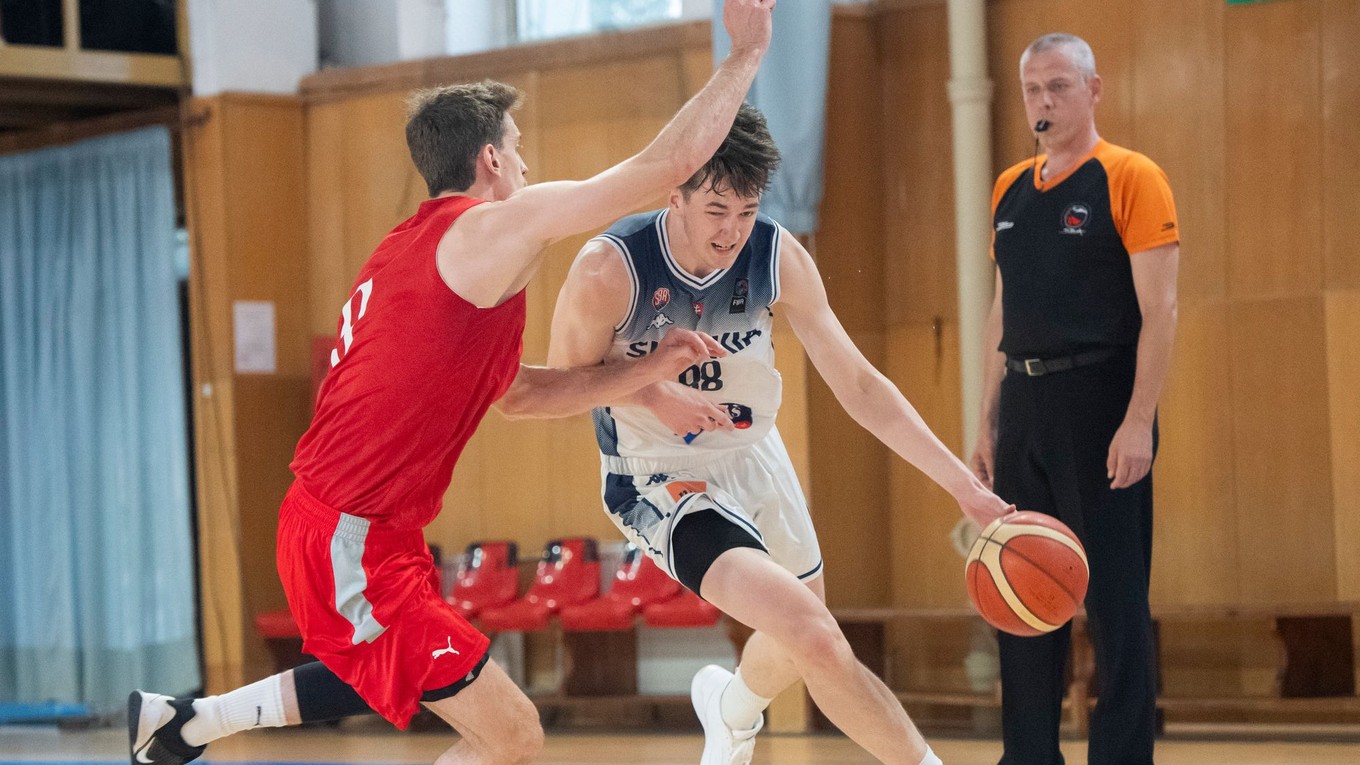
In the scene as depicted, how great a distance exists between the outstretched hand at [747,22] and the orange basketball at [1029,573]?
1240 mm

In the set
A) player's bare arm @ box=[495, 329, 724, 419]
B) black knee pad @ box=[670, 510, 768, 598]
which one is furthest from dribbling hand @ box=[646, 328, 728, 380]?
black knee pad @ box=[670, 510, 768, 598]

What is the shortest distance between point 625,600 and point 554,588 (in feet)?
1.31

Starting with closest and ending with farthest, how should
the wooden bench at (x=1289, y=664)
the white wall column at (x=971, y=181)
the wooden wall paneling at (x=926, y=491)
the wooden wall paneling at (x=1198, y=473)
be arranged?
the wooden bench at (x=1289, y=664) → the wooden wall paneling at (x=1198, y=473) → the white wall column at (x=971, y=181) → the wooden wall paneling at (x=926, y=491)

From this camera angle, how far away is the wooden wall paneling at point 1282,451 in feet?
19.7

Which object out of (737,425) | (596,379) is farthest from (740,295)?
(596,379)

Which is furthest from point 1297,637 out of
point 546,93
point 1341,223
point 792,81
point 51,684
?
point 51,684

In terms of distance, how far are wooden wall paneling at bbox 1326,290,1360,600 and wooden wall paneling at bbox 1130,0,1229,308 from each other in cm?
46

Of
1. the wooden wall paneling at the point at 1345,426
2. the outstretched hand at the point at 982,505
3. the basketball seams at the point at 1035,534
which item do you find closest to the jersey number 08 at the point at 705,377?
the outstretched hand at the point at 982,505

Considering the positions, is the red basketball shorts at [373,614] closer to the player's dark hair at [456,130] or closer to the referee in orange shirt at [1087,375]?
Result: the player's dark hair at [456,130]

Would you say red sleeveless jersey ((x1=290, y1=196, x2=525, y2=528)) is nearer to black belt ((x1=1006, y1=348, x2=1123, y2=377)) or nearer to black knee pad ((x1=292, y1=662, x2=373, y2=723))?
black knee pad ((x1=292, y1=662, x2=373, y2=723))

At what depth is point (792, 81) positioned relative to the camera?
6496 mm

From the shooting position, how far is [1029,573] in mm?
3463

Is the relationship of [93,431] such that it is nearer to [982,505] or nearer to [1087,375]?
[1087,375]

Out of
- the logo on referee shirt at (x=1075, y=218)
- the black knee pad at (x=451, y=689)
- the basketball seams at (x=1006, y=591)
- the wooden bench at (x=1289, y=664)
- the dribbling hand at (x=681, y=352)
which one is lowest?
the wooden bench at (x=1289, y=664)
